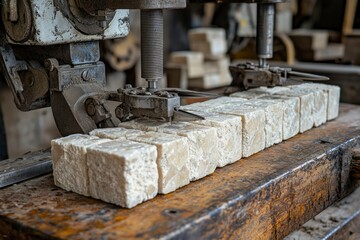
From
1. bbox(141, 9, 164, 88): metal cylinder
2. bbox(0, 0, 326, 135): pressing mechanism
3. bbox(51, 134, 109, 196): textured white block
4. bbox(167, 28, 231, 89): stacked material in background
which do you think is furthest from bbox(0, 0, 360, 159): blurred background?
bbox(51, 134, 109, 196): textured white block

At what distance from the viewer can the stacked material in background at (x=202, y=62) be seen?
4594mm

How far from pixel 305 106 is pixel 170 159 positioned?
0.88 metres

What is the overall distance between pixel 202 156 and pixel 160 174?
0.63 feet

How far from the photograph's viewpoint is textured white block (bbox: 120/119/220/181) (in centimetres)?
167

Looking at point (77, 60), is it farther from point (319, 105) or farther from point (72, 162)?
point (319, 105)

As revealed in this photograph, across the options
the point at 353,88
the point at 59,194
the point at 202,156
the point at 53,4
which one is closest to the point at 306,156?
the point at 202,156

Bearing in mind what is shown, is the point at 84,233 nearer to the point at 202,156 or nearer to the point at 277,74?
the point at 202,156

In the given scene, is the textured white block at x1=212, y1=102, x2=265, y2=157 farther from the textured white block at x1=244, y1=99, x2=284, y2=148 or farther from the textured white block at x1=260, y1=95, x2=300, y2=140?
the textured white block at x1=260, y1=95, x2=300, y2=140

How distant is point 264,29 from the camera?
2438 mm

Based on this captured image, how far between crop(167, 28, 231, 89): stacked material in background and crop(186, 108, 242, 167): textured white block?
8.73 feet

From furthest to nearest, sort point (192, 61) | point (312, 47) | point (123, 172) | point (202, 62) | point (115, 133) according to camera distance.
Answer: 1. point (312, 47)
2. point (202, 62)
3. point (192, 61)
4. point (115, 133)
5. point (123, 172)

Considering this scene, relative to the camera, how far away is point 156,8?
1667mm

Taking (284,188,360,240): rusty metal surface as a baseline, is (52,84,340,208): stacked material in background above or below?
above

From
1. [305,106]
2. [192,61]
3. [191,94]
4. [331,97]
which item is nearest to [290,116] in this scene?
[305,106]
